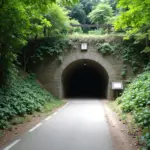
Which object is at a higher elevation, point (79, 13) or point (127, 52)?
point (79, 13)

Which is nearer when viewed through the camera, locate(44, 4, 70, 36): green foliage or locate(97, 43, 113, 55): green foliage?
locate(44, 4, 70, 36): green foliage

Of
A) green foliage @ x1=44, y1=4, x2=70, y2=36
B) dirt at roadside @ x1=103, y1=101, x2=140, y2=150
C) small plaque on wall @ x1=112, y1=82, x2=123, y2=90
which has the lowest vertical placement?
dirt at roadside @ x1=103, y1=101, x2=140, y2=150

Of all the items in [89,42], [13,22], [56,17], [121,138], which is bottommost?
[121,138]

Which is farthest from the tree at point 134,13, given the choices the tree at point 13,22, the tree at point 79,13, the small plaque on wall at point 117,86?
the tree at point 79,13

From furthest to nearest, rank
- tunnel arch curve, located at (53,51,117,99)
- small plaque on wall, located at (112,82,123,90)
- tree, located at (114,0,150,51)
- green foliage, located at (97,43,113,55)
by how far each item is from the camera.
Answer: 1. tunnel arch curve, located at (53,51,117,99)
2. green foliage, located at (97,43,113,55)
3. small plaque on wall, located at (112,82,123,90)
4. tree, located at (114,0,150,51)

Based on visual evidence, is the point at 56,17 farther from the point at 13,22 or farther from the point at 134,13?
the point at 134,13

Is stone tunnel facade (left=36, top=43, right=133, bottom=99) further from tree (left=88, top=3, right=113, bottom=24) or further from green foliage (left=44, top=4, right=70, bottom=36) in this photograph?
tree (left=88, top=3, right=113, bottom=24)

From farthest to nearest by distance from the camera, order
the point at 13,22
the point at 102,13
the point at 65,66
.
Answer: the point at 102,13
the point at 65,66
the point at 13,22

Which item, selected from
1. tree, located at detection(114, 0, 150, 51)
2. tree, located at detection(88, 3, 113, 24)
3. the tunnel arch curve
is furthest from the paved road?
tree, located at detection(88, 3, 113, 24)

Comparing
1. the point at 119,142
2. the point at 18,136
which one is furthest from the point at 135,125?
the point at 18,136

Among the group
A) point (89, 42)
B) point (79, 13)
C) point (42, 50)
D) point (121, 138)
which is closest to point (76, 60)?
point (89, 42)

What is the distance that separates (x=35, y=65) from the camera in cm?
1973

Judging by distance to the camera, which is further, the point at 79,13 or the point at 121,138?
the point at 79,13

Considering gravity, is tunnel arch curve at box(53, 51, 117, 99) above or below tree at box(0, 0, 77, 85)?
below
